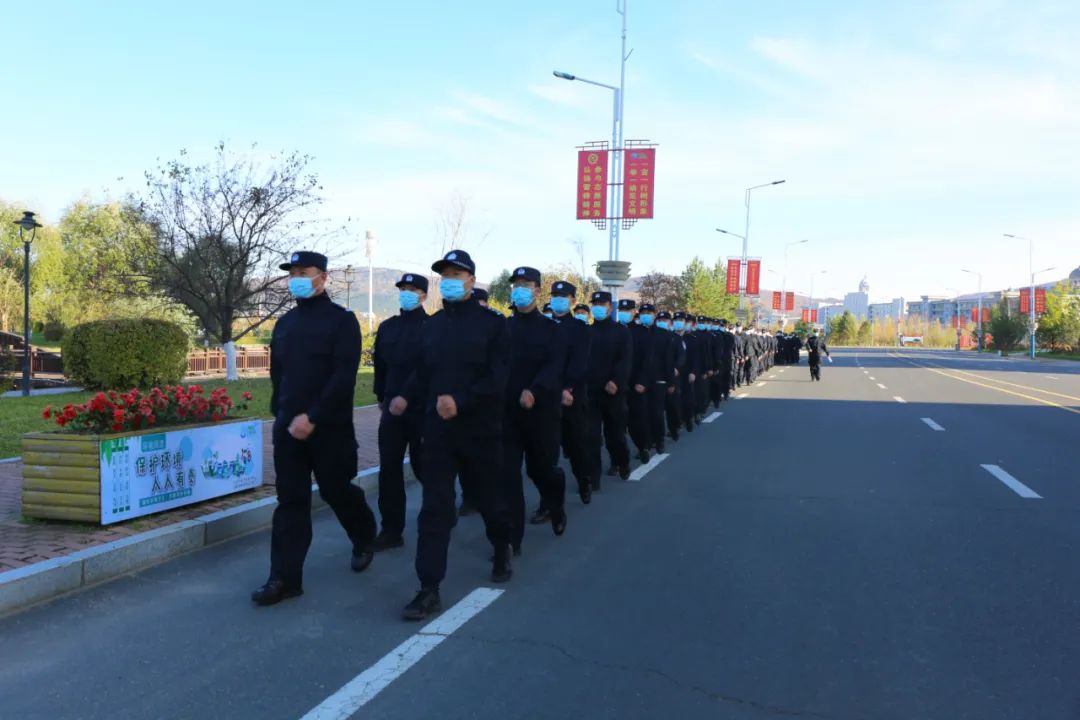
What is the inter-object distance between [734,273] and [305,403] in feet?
151

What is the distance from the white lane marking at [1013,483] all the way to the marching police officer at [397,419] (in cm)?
578

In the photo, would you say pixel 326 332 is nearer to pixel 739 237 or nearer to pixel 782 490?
pixel 782 490

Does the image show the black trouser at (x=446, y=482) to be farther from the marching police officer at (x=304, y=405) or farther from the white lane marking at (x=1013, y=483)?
the white lane marking at (x=1013, y=483)

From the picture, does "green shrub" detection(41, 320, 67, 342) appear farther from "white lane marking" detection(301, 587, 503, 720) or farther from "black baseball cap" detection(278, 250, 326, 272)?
"white lane marking" detection(301, 587, 503, 720)

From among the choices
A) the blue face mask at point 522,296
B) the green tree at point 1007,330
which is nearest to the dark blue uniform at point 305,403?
the blue face mask at point 522,296

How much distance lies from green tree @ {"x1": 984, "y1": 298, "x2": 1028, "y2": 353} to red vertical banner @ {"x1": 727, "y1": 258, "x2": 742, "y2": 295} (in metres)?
39.2

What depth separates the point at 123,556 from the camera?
518 cm

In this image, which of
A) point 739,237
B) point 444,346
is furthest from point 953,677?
point 739,237

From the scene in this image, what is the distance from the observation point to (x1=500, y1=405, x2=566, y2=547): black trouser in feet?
18.3

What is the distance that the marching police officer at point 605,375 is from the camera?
7895mm

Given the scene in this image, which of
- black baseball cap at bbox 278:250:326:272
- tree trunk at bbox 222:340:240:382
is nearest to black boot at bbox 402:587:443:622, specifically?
black baseball cap at bbox 278:250:326:272

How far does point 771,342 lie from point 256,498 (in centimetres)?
3045

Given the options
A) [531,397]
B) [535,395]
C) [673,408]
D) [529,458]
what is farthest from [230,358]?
[531,397]

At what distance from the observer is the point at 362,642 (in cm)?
401
